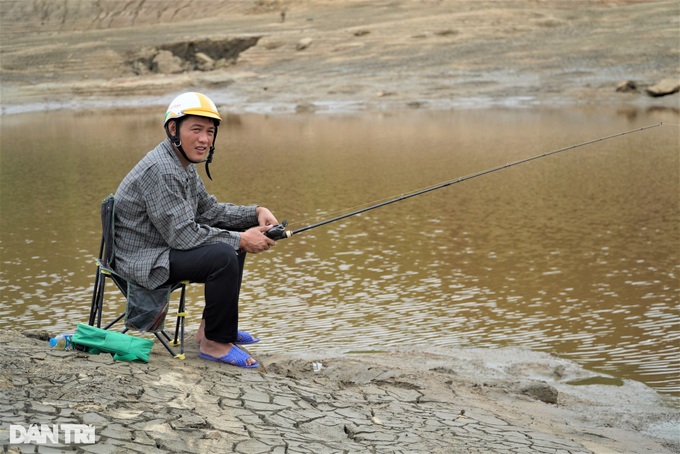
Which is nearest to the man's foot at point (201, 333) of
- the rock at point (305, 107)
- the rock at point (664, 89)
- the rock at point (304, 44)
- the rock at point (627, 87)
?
the rock at point (664, 89)

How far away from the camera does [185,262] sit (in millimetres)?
4633

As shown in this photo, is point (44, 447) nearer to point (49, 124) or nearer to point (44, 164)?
point (44, 164)

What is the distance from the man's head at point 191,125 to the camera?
4738 mm

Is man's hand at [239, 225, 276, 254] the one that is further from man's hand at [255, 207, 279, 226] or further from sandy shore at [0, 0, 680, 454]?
sandy shore at [0, 0, 680, 454]

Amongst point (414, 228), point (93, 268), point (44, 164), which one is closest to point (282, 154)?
point (44, 164)

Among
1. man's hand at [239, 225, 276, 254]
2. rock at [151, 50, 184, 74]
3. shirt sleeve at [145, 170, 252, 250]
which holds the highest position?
shirt sleeve at [145, 170, 252, 250]

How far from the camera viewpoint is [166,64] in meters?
37.2

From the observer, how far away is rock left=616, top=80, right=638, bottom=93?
26.6m

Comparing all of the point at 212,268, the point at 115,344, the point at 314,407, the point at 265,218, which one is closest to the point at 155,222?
the point at 212,268

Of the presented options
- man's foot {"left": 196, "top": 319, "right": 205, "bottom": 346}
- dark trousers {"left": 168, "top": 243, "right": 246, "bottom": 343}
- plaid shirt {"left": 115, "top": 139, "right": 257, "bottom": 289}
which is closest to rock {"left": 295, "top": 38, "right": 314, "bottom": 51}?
man's foot {"left": 196, "top": 319, "right": 205, "bottom": 346}

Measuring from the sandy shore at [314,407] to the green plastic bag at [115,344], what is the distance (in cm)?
6

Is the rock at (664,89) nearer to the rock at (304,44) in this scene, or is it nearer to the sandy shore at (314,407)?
the rock at (304,44)

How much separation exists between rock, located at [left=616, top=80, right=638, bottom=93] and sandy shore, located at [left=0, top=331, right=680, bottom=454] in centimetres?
2219

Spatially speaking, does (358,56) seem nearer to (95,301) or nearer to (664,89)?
(664,89)
